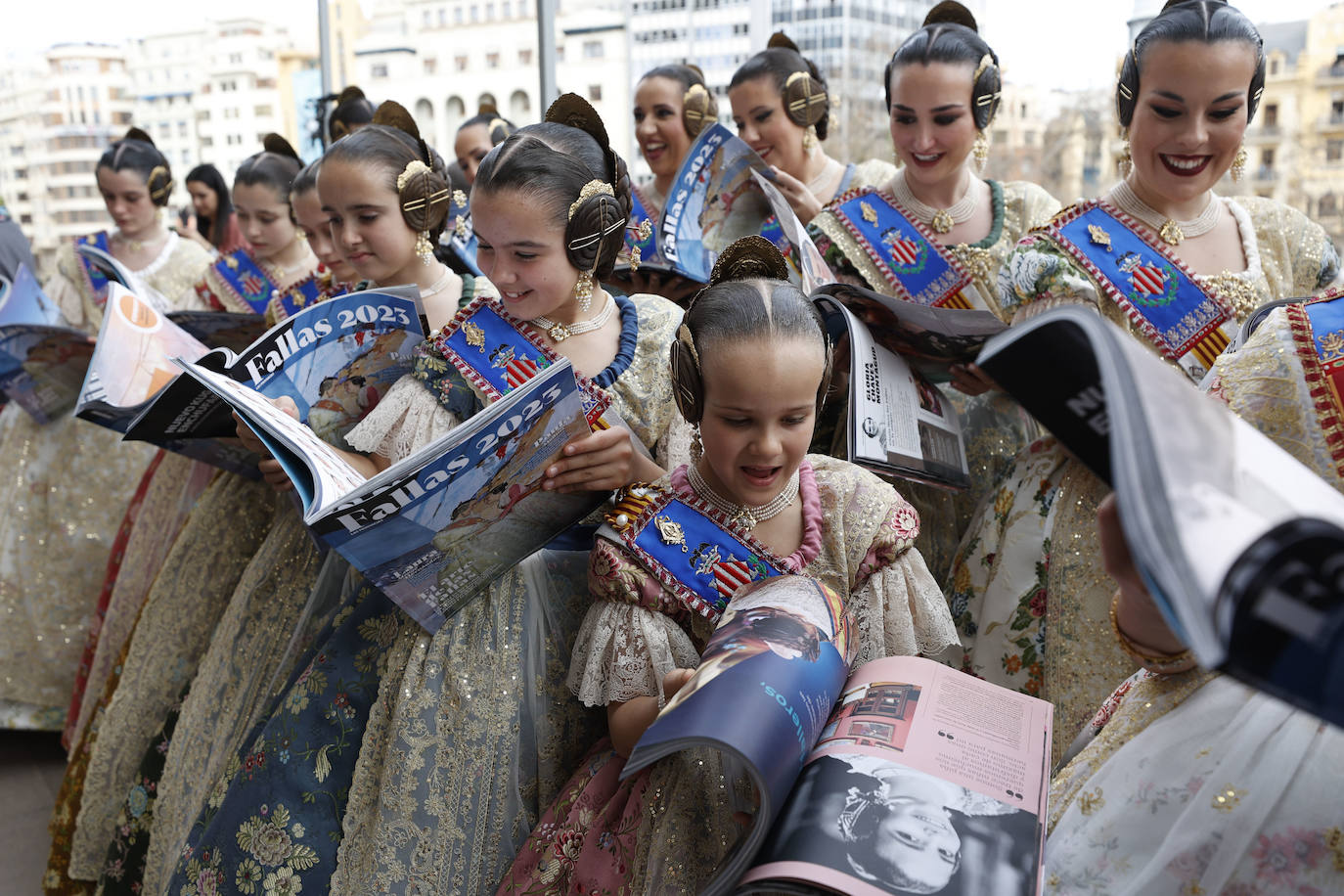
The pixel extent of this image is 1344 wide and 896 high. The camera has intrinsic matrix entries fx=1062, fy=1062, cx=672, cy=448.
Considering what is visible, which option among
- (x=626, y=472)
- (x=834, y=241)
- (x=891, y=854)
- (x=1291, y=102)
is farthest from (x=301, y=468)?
(x=1291, y=102)

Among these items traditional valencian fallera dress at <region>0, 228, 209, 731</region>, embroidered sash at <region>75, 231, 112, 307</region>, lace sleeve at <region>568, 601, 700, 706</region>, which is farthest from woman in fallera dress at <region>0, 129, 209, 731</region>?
lace sleeve at <region>568, 601, 700, 706</region>

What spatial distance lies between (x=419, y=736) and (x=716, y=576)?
1.54 feet

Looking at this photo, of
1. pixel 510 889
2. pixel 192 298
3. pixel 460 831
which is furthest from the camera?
pixel 192 298

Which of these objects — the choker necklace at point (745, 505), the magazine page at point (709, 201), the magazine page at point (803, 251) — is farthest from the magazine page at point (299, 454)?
the magazine page at point (709, 201)

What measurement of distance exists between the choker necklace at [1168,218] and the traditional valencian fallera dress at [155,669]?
1609 mm

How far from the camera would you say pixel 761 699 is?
890 millimetres

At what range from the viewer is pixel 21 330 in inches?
101

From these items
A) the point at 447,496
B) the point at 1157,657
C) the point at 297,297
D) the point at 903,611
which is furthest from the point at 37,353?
the point at 1157,657

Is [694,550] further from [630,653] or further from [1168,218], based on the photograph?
[1168,218]

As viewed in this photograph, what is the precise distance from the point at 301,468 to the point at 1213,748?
0.99 m

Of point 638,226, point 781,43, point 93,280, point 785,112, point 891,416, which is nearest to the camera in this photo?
point 891,416

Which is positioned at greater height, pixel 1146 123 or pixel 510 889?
pixel 1146 123

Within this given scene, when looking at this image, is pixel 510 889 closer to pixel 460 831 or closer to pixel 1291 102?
pixel 460 831

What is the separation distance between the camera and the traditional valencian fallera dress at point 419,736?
4.50 ft
